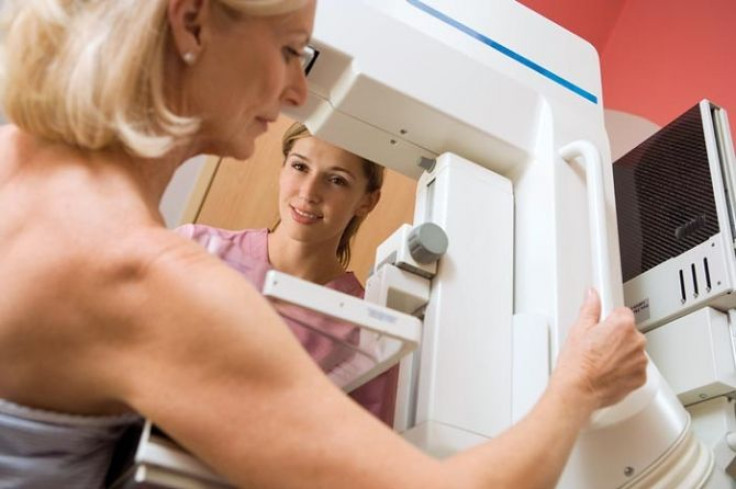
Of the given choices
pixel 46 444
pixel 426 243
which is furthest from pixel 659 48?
pixel 46 444

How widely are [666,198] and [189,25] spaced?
3.19 ft

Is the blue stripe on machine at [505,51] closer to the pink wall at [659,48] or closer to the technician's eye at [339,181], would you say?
the technician's eye at [339,181]

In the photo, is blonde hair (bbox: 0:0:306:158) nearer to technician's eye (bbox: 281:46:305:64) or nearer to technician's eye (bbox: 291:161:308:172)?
technician's eye (bbox: 281:46:305:64)

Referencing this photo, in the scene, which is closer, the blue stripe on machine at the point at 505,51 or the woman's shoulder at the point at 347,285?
the blue stripe on machine at the point at 505,51

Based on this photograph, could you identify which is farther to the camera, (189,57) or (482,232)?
(482,232)

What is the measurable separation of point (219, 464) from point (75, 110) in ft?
1.22

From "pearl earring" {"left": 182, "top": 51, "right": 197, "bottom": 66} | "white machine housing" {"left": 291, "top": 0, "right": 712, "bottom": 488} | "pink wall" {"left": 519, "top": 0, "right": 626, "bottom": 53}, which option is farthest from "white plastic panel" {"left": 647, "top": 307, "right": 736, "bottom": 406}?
"pink wall" {"left": 519, "top": 0, "right": 626, "bottom": 53}

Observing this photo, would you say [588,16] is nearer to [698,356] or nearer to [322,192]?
[322,192]

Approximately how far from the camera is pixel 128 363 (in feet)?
2.09

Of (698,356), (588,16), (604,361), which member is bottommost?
(604,361)

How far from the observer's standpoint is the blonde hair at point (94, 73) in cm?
73

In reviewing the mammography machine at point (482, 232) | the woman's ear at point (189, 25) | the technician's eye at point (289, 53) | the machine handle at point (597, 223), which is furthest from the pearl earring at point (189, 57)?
the machine handle at point (597, 223)

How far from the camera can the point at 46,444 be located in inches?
27.9

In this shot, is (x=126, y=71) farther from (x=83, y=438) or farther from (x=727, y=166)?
(x=727, y=166)
